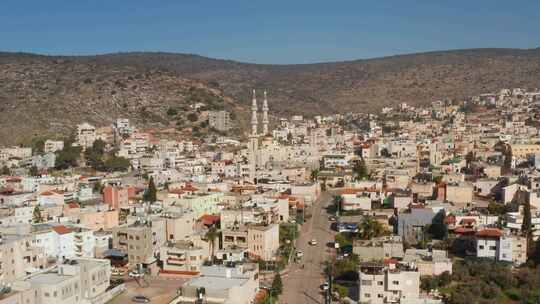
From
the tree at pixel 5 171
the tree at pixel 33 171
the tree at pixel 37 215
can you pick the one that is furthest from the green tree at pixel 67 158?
the tree at pixel 37 215

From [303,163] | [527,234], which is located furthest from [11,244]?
[303,163]

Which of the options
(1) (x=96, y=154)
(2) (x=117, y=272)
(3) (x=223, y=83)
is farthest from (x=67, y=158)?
(3) (x=223, y=83)

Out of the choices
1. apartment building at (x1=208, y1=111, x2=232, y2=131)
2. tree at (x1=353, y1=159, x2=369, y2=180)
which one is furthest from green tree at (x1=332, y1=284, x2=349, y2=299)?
apartment building at (x1=208, y1=111, x2=232, y2=131)

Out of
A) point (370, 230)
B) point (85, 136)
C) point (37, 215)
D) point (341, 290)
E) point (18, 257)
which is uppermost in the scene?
point (85, 136)

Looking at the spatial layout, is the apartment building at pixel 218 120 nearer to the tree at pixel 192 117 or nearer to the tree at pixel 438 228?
the tree at pixel 192 117

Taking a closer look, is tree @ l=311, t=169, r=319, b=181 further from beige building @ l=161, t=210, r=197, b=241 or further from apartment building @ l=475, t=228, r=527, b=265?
apartment building @ l=475, t=228, r=527, b=265

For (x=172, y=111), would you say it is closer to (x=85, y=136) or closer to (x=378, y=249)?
(x=85, y=136)

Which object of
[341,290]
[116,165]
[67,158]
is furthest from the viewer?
[67,158]
